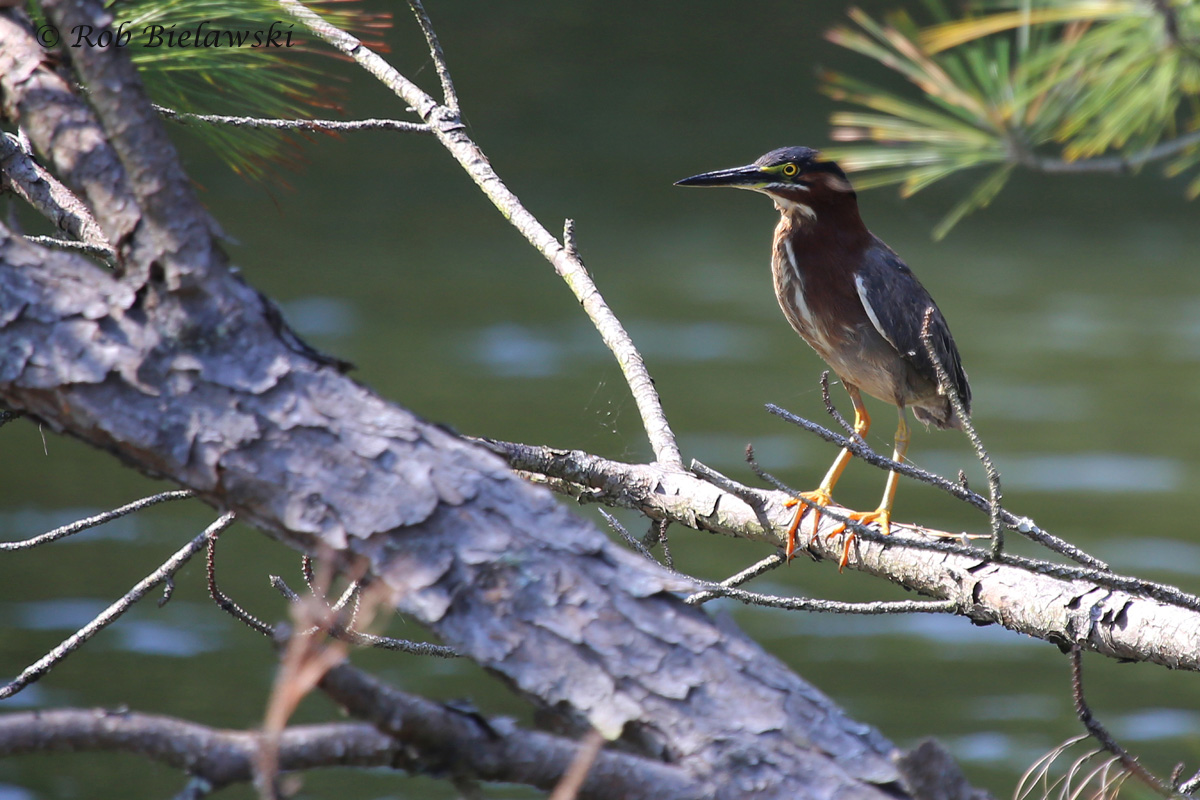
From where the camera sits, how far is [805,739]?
3.02ft

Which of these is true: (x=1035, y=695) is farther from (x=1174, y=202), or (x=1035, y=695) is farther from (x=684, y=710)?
(x=1174, y=202)

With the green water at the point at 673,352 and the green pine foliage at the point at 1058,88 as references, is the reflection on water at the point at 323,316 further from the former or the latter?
the green pine foliage at the point at 1058,88

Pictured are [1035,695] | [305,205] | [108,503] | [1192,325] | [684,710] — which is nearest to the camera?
[684,710]

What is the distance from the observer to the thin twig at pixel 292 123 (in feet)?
5.68

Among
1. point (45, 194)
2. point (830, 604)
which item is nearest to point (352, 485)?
point (830, 604)

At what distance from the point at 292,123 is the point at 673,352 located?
23.2ft

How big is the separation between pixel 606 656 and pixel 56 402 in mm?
485

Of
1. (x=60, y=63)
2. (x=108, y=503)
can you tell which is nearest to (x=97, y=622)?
(x=60, y=63)

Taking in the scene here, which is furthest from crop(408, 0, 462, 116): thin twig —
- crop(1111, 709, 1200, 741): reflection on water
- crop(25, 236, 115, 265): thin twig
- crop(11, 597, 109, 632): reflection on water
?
crop(1111, 709, 1200, 741): reflection on water

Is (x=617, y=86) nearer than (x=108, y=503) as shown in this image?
No

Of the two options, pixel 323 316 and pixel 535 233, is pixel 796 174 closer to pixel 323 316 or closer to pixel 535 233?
pixel 535 233

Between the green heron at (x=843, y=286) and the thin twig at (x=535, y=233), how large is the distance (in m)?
0.88

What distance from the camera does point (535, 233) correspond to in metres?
1.80

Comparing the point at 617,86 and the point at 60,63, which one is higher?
the point at 617,86
